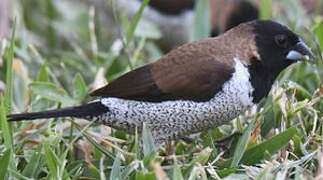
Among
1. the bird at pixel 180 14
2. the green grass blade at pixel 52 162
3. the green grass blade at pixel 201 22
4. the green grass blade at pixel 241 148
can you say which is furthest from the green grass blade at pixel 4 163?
the bird at pixel 180 14

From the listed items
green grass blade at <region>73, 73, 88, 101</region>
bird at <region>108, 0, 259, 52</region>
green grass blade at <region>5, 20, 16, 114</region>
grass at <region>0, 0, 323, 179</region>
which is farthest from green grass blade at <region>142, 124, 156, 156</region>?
bird at <region>108, 0, 259, 52</region>

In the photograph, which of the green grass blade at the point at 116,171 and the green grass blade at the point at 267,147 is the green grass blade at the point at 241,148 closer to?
the green grass blade at the point at 267,147

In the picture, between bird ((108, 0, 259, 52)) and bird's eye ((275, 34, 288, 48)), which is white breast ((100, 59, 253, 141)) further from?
bird ((108, 0, 259, 52))

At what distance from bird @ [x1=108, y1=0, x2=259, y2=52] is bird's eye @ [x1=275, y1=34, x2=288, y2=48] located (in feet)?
7.08

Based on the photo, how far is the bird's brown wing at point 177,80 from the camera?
2.89 m

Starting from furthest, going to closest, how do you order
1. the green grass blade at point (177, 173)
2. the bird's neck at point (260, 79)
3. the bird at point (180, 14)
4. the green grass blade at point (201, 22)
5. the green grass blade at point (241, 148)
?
1. the bird at point (180, 14)
2. the green grass blade at point (201, 22)
3. the bird's neck at point (260, 79)
4. the green grass blade at point (241, 148)
5. the green grass blade at point (177, 173)

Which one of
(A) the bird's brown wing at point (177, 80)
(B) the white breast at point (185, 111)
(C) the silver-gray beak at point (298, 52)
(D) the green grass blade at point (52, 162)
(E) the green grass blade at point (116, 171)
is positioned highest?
(C) the silver-gray beak at point (298, 52)

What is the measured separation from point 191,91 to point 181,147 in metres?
0.33

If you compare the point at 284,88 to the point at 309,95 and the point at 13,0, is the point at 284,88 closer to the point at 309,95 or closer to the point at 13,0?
the point at 309,95

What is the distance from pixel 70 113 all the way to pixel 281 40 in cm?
70

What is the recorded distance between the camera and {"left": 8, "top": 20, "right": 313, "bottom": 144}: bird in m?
2.88

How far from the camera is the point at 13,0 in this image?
512 cm

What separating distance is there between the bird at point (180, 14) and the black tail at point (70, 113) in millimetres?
2272

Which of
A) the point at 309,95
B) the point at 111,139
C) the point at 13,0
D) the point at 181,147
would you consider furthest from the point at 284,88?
the point at 13,0
